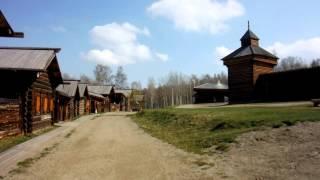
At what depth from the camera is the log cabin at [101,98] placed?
233 feet

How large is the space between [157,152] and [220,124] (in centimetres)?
621

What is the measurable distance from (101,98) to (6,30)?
2407 inches

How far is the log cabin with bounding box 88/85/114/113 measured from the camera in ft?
233

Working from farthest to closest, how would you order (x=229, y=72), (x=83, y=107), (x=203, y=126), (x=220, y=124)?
(x=83, y=107)
(x=229, y=72)
(x=203, y=126)
(x=220, y=124)

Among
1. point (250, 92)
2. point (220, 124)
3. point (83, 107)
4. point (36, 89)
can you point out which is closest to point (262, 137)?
point (220, 124)

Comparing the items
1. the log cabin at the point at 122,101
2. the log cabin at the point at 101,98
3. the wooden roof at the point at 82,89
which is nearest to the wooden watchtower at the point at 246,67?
the wooden roof at the point at 82,89

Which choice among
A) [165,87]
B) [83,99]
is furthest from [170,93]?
[83,99]

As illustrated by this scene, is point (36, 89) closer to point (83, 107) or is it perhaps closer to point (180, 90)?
point (83, 107)

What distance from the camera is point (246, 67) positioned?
144ft

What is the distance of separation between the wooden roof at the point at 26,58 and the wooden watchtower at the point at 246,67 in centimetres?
2245

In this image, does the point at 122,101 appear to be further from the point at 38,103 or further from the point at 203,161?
the point at 203,161

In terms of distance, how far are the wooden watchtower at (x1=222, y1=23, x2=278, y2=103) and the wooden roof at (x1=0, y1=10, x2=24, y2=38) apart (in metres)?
31.6

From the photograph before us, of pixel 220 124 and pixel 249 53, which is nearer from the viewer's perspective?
pixel 220 124

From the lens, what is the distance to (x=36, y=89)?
26.2m
